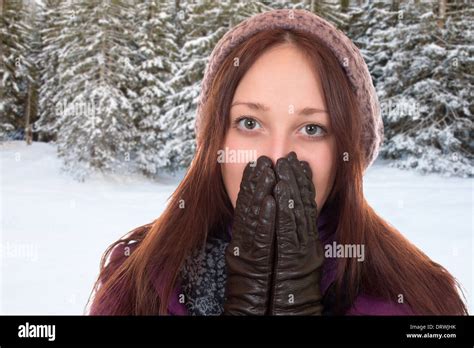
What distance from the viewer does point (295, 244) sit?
2.47 ft

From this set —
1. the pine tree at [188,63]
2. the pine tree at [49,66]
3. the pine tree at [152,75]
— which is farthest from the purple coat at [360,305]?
the pine tree at [152,75]

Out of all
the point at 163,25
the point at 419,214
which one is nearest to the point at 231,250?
the point at 419,214

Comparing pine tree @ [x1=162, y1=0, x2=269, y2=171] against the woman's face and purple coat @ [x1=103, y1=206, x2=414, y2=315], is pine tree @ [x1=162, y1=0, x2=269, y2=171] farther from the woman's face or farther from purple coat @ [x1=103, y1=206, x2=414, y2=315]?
purple coat @ [x1=103, y1=206, x2=414, y2=315]

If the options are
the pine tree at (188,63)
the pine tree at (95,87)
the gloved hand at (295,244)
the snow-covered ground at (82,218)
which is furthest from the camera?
the pine tree at (95,87)

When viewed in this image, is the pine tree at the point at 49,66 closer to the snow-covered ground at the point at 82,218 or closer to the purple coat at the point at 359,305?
the snow-covered ground at the point at 82,218

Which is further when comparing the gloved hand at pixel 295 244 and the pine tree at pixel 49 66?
the pine tree at pixel 49 66

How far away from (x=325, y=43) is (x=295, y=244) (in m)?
0.41

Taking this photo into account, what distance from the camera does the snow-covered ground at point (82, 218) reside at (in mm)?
1972

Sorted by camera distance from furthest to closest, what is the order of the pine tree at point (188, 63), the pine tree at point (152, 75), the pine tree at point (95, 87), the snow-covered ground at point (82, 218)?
the pine tree at point (152, 75) → the pine tree at point (95, 87) → the pine tree at point (188, 63) → the snow-covered ground at point (82, 218)

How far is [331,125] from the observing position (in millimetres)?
837

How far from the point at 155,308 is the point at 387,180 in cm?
381

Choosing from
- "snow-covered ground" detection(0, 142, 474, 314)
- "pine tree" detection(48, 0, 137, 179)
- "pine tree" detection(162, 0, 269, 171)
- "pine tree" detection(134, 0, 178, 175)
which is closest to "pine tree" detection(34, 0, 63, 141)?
"pine tree" detection(48, 0, 137, 179)

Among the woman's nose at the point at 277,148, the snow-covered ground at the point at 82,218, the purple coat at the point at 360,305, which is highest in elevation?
the woman's nose at the point at 277,148

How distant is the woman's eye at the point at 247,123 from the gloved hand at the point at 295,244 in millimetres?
114
